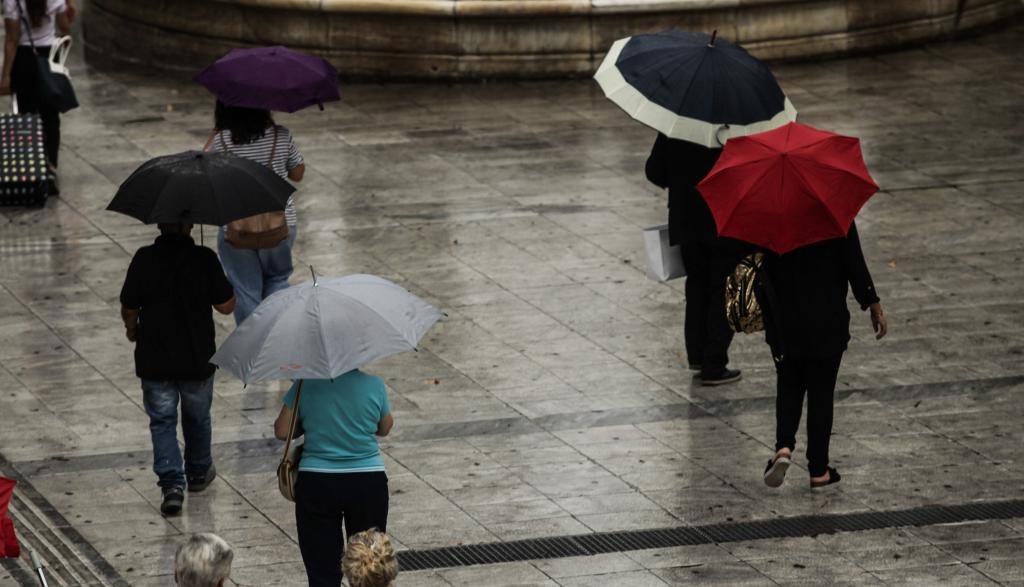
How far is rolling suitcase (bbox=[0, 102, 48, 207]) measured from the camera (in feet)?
46.8

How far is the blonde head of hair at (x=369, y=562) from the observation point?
6379 mm

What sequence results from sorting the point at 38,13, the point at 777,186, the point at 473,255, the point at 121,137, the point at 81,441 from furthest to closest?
the point at 121,137, the point at 38,13, the point at 473,255, the point at 81,441, the point at 777,186

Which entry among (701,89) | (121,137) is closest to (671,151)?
(701,89)

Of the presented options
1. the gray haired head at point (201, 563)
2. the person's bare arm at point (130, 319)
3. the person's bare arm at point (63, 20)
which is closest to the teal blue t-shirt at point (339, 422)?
the gray haired head at point (201, 563)

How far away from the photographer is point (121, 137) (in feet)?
53.8

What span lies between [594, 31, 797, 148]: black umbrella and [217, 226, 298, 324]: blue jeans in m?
2.04

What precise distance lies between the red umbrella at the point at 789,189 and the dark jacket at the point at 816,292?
0.22m

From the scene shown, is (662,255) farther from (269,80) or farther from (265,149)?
(269,80)

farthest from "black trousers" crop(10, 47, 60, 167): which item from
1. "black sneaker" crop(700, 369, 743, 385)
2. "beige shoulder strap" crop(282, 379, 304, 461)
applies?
"beige shoulder strap" crop(282, 379, 304, 461)

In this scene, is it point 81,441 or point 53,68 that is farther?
point 53,68

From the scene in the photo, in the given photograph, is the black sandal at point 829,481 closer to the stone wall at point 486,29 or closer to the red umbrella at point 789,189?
the red umbrella at point 789,189

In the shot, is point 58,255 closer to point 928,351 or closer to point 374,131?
point 374,131

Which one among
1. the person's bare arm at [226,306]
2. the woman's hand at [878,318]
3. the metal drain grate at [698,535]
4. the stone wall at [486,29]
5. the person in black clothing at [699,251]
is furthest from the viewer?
the stone wall at [486,29]

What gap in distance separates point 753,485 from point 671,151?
2.16 meters
